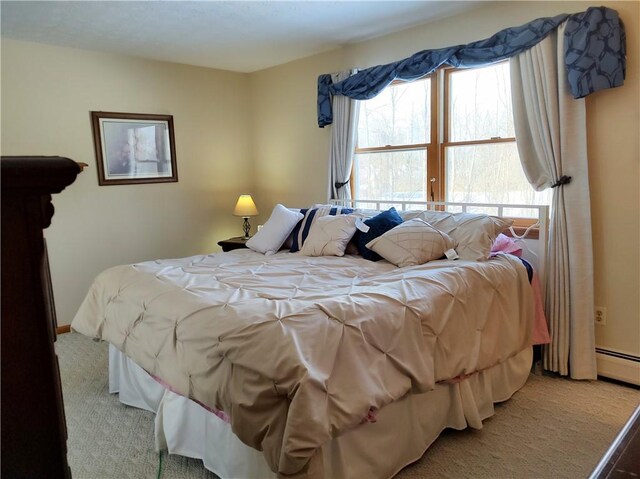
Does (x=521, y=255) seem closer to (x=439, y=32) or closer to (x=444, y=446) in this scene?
(x=444, y=446)

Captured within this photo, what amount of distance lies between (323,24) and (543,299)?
2562 mm

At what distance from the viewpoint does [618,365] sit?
272 cm

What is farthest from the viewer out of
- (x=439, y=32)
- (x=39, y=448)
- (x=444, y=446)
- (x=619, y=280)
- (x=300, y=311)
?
(x=439, y=32)

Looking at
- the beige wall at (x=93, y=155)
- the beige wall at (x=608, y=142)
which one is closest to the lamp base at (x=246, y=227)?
the beige wall at (x=93, y=155)

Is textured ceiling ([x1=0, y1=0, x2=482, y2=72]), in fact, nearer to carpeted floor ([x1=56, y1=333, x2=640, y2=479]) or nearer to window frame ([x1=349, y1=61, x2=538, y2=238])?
window frame ([x1=349, y1=61, x2=538, y2=238])

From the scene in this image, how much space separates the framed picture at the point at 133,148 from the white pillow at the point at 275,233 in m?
1.51

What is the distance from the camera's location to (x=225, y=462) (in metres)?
1.81

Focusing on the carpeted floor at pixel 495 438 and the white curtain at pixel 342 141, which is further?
the white curtain at pixel 342 141

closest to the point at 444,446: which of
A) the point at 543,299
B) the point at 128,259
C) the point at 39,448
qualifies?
the point at 543,299

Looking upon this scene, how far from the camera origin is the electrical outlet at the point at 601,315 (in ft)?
9.05

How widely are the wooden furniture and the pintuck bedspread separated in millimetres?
961

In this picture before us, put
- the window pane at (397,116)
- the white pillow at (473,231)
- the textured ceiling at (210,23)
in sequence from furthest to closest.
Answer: the window pane at (397,116)
the textured ceiling at (210,23)
the white pillow at (473,231)

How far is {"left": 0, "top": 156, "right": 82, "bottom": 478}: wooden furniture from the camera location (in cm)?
51

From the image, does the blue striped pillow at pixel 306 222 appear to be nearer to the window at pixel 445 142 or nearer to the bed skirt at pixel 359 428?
the window at pixel 445 142
